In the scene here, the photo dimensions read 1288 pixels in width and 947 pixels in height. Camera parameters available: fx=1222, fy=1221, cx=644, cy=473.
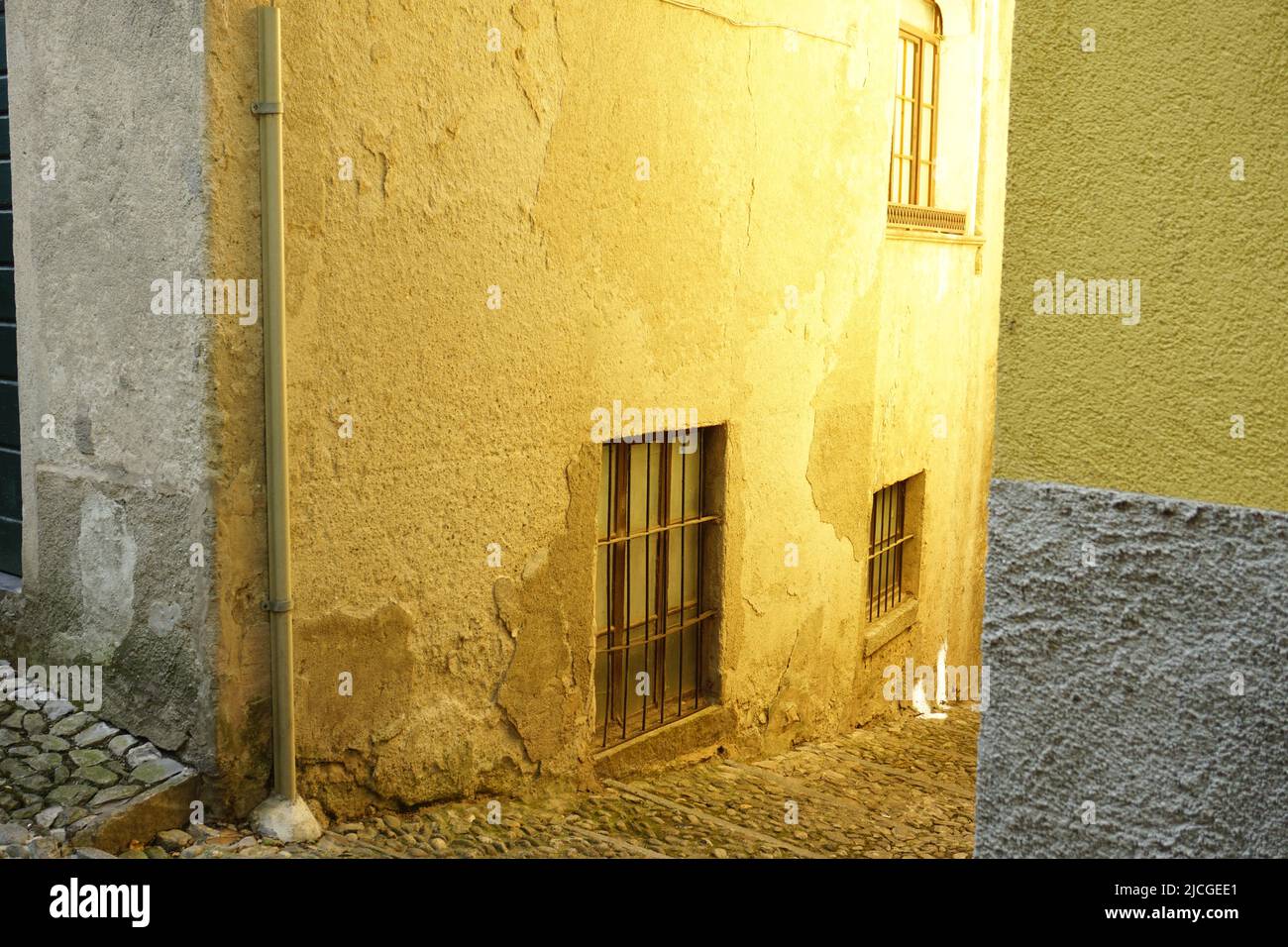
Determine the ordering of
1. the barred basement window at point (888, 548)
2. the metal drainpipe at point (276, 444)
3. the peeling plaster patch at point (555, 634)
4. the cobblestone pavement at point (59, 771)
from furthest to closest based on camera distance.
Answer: the barred basement window at point (888, 548) < the peeling plaster patch at point (555, 634) < the metal drainpipe at point (276, 444) < the cobblestone pavement at point (59, 771)

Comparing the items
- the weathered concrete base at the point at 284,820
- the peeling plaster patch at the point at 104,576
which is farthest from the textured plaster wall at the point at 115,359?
the weathered concrete base at the point at 284,820

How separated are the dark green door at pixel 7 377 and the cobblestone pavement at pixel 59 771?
0.69 m

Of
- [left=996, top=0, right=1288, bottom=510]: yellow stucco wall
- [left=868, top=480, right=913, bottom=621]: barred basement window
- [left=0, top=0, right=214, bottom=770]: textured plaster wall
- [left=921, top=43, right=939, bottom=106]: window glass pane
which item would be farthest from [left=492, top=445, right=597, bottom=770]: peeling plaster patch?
[left=921, top=43, right=939, bottom=106]: window glass pane

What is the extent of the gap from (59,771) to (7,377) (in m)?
1.67

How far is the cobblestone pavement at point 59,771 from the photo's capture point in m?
3.75

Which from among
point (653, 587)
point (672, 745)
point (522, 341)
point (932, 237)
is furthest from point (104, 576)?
point (932, 237)

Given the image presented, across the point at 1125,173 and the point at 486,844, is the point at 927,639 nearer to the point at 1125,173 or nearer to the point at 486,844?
the point at 486,844

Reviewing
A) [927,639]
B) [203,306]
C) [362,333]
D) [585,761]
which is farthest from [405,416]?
[927,639]

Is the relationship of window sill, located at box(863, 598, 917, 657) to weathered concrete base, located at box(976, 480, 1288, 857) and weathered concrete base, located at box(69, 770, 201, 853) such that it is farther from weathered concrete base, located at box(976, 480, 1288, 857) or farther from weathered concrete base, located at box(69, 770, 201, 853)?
weathered concrete base, located at box(976, 480, 1288, 857)

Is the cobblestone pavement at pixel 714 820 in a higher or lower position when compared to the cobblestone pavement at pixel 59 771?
lower

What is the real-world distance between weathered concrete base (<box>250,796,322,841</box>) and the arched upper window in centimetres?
646

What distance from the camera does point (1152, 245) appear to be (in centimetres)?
176

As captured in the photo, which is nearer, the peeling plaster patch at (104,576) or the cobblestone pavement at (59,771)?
the cobblestone pavement at (59,771)

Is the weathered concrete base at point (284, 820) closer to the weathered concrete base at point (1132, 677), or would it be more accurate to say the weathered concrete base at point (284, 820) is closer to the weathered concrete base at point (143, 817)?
the weathered concrete base at point (143, 817)
